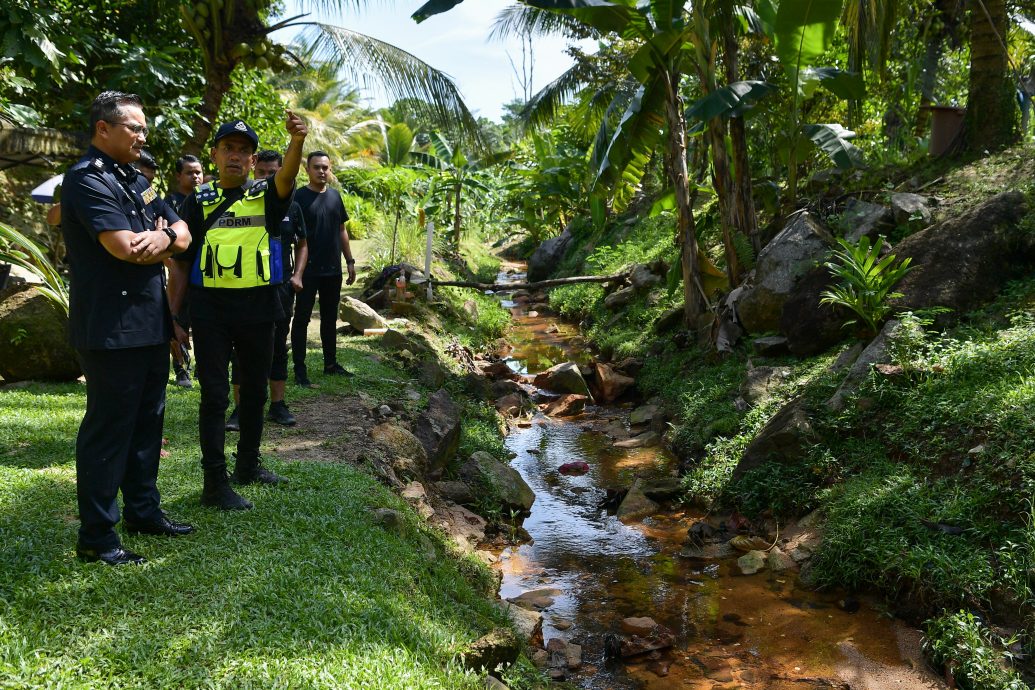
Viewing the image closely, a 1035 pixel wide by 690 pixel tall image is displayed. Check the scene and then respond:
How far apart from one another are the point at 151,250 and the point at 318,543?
164cm

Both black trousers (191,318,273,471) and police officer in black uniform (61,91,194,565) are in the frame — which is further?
black trousers (191,318,273,471)

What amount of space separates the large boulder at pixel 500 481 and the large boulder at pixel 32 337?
344cm

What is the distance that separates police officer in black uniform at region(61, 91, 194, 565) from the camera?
10.8 ft

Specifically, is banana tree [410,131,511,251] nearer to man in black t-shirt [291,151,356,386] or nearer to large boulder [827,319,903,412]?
man in black t-shirt [291,151,356,386]

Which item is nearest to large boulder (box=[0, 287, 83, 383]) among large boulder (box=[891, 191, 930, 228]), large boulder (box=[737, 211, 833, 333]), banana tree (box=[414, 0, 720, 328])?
banana tree (box=[414, 0, 720, 328])

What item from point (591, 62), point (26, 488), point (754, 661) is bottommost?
point (754, 661)

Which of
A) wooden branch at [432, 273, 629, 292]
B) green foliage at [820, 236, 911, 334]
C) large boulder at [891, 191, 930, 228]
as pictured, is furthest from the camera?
wooden branch at [432, 273, 629, 292]

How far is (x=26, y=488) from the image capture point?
428 cm

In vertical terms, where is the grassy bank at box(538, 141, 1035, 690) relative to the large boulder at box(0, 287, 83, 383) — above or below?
below

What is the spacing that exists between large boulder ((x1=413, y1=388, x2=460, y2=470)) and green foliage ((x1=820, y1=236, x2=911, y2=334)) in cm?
356

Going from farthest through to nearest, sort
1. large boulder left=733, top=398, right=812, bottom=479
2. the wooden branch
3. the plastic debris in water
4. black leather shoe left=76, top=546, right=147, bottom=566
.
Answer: the wooden branch, the plastic debris in water, large boulder left=733, top=398, right=812, bottom=479, black leather shoe left=76, top=546, right=147, bottom=566

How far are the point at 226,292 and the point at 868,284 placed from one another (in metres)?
5.41

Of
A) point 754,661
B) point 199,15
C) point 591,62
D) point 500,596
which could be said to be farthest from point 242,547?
point 591,62

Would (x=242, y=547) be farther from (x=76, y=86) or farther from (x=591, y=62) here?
(x=591, y=62)
